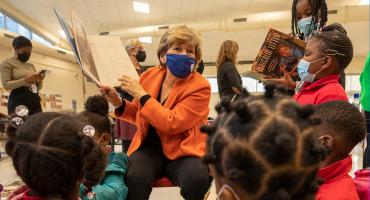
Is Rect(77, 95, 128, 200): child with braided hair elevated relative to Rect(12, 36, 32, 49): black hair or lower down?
lower down

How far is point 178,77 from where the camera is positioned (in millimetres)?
1703

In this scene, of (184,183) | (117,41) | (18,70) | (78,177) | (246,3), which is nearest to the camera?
(78,177)

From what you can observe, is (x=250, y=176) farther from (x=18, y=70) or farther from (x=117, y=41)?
(x=18, y=70)

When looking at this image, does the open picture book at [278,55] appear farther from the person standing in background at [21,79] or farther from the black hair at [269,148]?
the person standing in background at [21,79]

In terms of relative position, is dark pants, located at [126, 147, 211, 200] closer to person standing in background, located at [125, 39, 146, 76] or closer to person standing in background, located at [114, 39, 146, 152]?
person standing in background, located at [114, 39, 146, 152]

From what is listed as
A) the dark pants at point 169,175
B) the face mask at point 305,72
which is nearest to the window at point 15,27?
the dark pants at point 169,175

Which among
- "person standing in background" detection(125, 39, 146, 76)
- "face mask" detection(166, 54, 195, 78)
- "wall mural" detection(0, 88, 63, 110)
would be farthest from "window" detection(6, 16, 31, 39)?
"face mask" detection(166, 54, 195, 78)

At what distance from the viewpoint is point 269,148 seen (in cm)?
63

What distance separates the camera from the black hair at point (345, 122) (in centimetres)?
114

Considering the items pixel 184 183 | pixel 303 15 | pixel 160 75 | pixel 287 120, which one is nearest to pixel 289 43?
pixel 303 15

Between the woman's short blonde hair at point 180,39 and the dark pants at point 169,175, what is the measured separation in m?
0.56

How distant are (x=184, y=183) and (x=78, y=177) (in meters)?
0.60

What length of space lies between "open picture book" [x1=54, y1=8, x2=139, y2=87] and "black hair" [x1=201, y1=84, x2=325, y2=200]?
998 mm

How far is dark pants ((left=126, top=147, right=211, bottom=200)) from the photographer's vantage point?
145cm
